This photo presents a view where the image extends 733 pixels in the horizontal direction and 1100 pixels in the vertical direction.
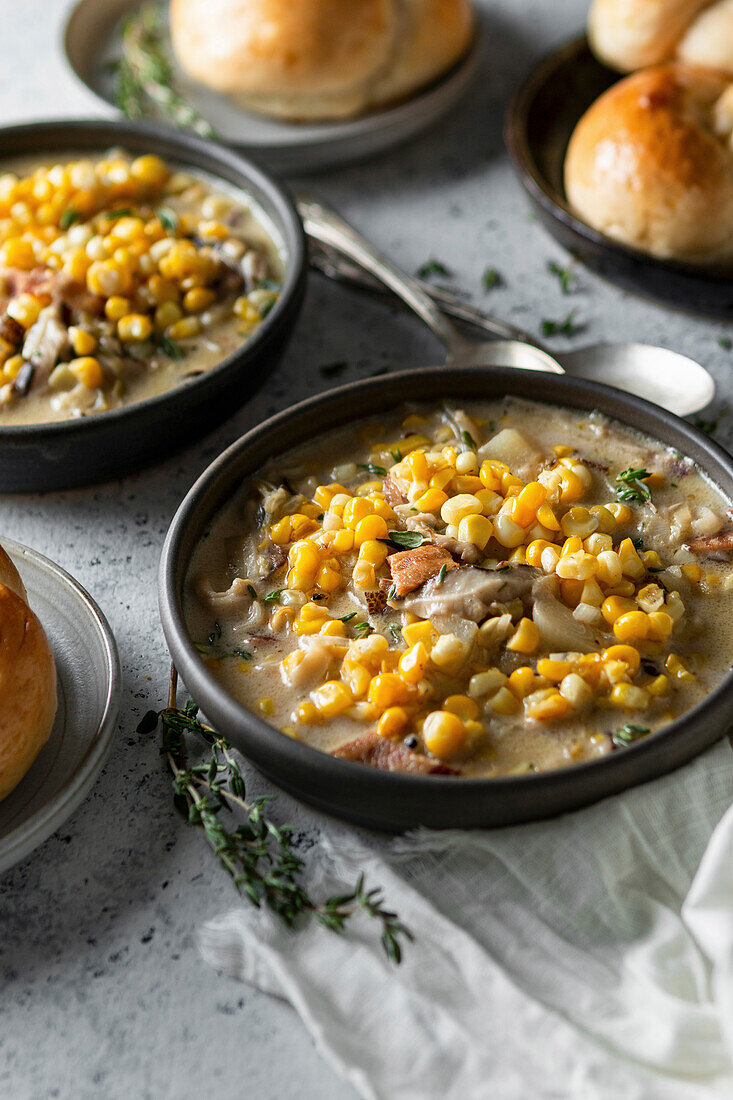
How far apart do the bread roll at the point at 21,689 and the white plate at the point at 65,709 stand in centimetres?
6

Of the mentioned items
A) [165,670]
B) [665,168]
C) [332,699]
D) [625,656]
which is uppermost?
[665,168]

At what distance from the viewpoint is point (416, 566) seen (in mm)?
2814

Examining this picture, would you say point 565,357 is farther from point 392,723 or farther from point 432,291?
point 392,723

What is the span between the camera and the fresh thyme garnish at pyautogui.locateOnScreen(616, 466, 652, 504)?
3.06m

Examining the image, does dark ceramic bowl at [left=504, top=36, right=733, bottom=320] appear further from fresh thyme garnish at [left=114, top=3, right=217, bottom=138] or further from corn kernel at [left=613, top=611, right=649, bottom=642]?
corn kernel at [left=613, top=611, right=649, bottom=642]

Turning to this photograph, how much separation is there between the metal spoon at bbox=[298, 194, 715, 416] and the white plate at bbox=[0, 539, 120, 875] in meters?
1.65

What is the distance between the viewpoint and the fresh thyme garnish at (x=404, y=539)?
114 inches

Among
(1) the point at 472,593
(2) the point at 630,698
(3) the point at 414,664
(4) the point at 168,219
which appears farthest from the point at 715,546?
(4) the point at 168,219

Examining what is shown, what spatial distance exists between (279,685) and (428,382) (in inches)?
47.1

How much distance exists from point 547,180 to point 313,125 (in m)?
1.18

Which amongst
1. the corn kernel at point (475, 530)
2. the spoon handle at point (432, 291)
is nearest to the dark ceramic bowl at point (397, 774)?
the corn kernel at point (475, 530)

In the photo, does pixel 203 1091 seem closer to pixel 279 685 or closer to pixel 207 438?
pixel 279 685

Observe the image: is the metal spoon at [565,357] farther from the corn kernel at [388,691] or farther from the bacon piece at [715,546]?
the corn kernel at [388,691]

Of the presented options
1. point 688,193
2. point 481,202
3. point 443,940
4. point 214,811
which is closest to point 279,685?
point 214,811
